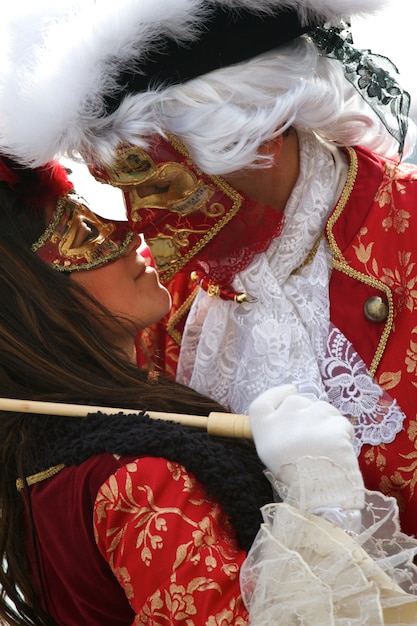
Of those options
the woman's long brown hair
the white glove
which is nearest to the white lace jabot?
the woman's long brown hair

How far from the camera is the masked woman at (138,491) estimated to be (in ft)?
3.99

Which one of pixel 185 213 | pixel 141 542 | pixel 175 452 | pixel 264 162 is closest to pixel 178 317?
pixel 185 213

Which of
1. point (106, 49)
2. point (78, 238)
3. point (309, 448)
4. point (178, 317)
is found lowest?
point (178, 317)

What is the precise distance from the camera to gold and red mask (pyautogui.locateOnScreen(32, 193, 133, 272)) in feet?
5.72

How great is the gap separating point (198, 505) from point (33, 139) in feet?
2.43

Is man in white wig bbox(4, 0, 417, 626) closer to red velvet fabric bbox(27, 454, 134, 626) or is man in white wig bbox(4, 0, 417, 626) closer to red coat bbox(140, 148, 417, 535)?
red coat bbox(140, 148, 417, 535)

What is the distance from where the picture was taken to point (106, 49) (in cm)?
157

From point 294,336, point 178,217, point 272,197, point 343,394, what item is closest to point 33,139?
point 178,217

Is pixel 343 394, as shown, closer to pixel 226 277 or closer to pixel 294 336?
pixel 294 336

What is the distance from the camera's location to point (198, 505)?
130 cm

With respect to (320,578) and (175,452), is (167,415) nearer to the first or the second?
(175,452)

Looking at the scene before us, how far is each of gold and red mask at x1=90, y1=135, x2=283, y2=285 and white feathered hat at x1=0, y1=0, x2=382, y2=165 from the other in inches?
4.0

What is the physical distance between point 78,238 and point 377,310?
0.59 metres

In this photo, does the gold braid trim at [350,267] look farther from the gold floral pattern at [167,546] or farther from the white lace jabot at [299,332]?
the gold floral pattern at [167,546]
